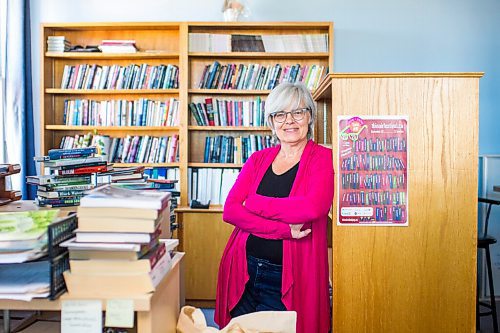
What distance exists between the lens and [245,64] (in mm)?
4223

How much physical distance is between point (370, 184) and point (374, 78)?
382 mm

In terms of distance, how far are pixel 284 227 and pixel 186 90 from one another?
7.19 feet

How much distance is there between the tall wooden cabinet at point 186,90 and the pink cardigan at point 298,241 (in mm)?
1710

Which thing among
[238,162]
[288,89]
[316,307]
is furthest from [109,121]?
[316,307]

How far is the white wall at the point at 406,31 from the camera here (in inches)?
170

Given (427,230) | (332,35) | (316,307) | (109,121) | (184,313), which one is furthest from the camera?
(109,121)

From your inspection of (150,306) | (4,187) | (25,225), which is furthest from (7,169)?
(150,306)

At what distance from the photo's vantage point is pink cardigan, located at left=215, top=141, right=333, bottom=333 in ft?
6.89

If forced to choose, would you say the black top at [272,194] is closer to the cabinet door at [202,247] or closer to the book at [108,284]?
the book at [108,284]

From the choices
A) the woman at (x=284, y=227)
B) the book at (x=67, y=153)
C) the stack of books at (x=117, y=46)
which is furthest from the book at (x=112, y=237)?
the stack of books at (x=117, y=46)

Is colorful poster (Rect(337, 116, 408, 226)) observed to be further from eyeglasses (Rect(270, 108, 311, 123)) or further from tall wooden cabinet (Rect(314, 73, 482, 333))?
eyeglasses (Rect(270, 108, 311, 123))

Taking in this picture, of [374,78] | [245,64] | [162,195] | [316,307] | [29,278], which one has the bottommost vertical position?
[316,307]

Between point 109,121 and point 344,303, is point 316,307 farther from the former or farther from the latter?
point 109,121

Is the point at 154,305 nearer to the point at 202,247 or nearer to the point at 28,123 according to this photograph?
the point at 202,247
